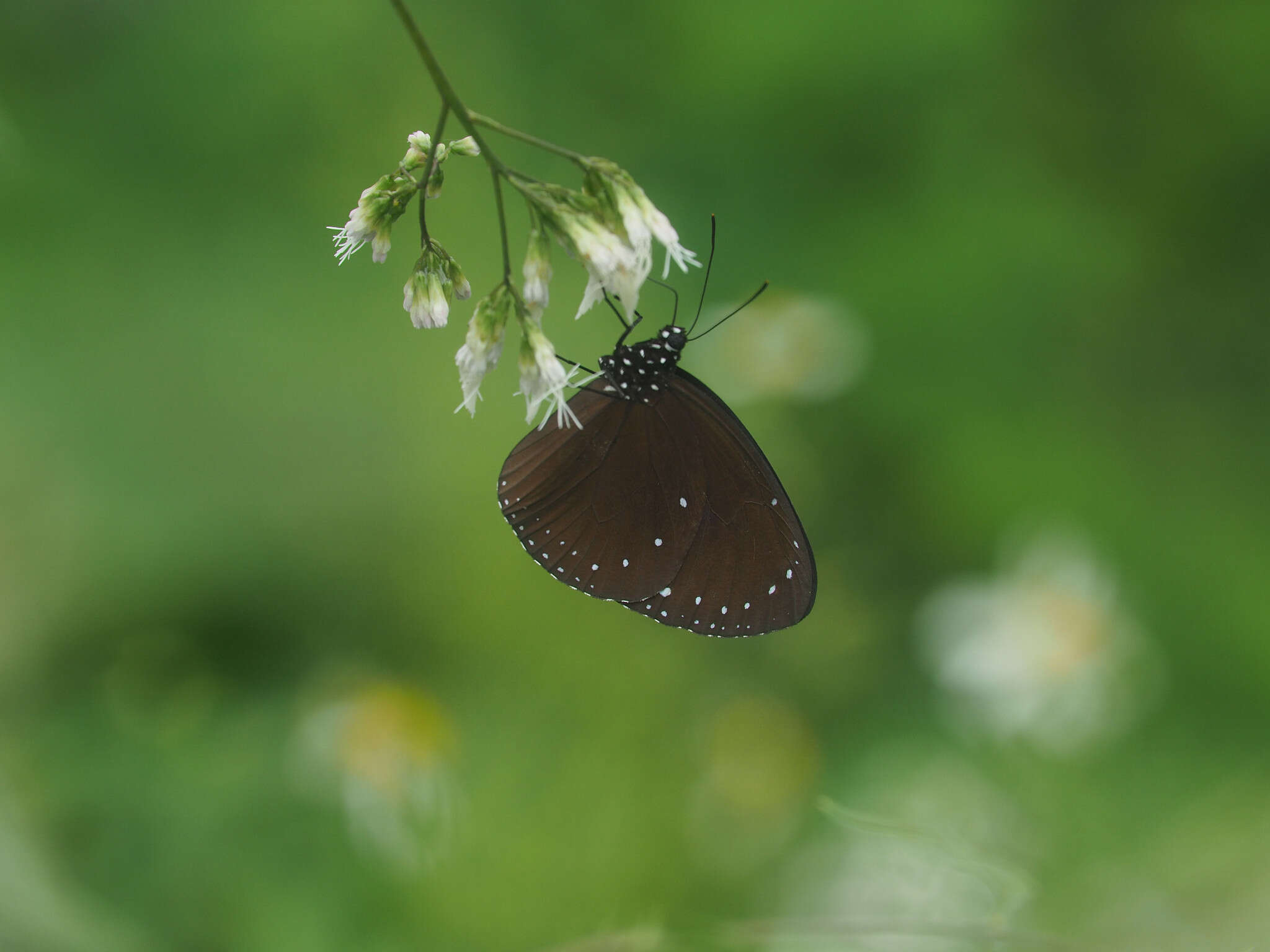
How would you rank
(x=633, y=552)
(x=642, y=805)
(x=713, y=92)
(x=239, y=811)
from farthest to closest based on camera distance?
(x=713, y=92)
(x=642, y=805)
(x=239, y=811)
(x=633, y=552)

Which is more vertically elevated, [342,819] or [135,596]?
[135,596]

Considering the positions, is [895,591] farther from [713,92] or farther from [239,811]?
[239,811]

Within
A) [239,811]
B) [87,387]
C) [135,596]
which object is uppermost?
[87,387]

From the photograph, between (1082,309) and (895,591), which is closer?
(895,591)

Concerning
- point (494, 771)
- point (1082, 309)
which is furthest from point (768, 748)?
point (1082, 309)

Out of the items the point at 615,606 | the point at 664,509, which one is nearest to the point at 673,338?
the point at 664,509

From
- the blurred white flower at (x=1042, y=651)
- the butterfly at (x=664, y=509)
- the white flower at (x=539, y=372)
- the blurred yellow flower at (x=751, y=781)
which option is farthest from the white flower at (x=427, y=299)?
the blurred white flower at (x=1042, y=651)

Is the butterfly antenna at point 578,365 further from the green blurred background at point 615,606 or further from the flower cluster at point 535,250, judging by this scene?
the green blurred background at point 615,606
